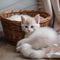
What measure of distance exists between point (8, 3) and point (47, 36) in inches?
32.1

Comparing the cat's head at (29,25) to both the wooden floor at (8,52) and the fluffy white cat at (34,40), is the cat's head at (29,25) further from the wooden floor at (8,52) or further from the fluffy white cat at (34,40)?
the wooden floor at (8,52)

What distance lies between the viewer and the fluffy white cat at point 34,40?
121cm

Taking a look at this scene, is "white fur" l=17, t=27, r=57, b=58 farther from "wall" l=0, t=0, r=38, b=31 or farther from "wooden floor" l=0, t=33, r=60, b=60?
"wall" l=0, t=0, r=38, b=31

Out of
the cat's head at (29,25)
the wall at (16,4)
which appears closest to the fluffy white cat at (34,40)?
the cat's head at (29,25)

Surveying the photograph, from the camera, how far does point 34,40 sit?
1323 millimetres

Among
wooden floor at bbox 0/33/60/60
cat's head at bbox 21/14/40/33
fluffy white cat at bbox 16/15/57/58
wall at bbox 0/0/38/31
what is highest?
wall at bbox 0/0/38/31

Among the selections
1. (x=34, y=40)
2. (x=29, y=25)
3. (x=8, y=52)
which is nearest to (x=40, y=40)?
(x=34, y=40)

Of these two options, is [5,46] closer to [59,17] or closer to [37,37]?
[37,37]

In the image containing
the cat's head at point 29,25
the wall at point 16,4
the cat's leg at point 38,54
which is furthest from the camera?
the wall at point 16,4

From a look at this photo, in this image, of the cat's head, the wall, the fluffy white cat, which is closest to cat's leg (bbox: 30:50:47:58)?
the fluffy white cat

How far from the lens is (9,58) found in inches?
48.4

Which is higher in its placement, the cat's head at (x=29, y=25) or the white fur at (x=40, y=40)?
the cat's head at (x=29, y=25)

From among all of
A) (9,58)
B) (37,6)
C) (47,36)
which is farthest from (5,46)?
(37,6)

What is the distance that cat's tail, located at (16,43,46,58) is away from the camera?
1177 mm
